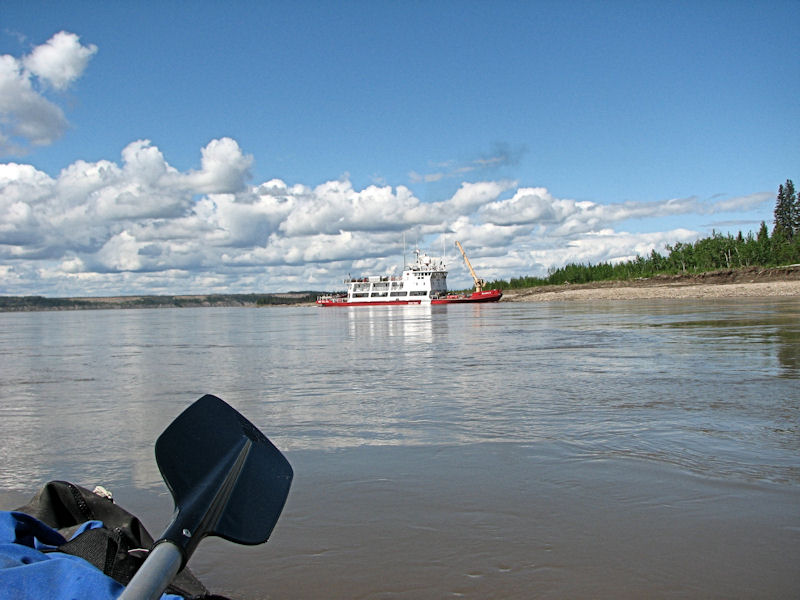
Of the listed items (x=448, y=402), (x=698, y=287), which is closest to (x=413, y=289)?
(x=698, y=287)

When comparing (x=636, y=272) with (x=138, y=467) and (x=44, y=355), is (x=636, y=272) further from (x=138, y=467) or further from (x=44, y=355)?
(x=138, y=467)

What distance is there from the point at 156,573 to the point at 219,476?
765mm

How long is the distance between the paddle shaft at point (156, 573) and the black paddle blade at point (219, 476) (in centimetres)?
6

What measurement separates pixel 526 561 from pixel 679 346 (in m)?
12.4

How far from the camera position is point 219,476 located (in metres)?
2.70

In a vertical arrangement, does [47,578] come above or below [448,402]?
above

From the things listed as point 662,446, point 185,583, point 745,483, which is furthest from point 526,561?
point 662,446

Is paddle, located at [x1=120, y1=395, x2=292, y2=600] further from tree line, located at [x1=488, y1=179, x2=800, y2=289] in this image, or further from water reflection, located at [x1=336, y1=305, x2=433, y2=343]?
tree line, located at [x1=488, y1=179, x2=800, y2=289]

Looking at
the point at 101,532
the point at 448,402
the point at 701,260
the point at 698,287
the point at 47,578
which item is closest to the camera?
the point at 47,578

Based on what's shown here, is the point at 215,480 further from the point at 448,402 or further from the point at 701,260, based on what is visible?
the point at 701,260

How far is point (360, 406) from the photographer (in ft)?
26.3

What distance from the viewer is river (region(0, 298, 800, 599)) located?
3.05 meters

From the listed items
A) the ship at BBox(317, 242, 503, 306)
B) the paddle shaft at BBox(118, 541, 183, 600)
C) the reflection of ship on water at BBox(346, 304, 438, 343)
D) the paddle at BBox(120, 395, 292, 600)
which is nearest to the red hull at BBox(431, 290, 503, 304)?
the ship at BBox(317, 242, 503, 306)

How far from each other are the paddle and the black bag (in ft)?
0.95
